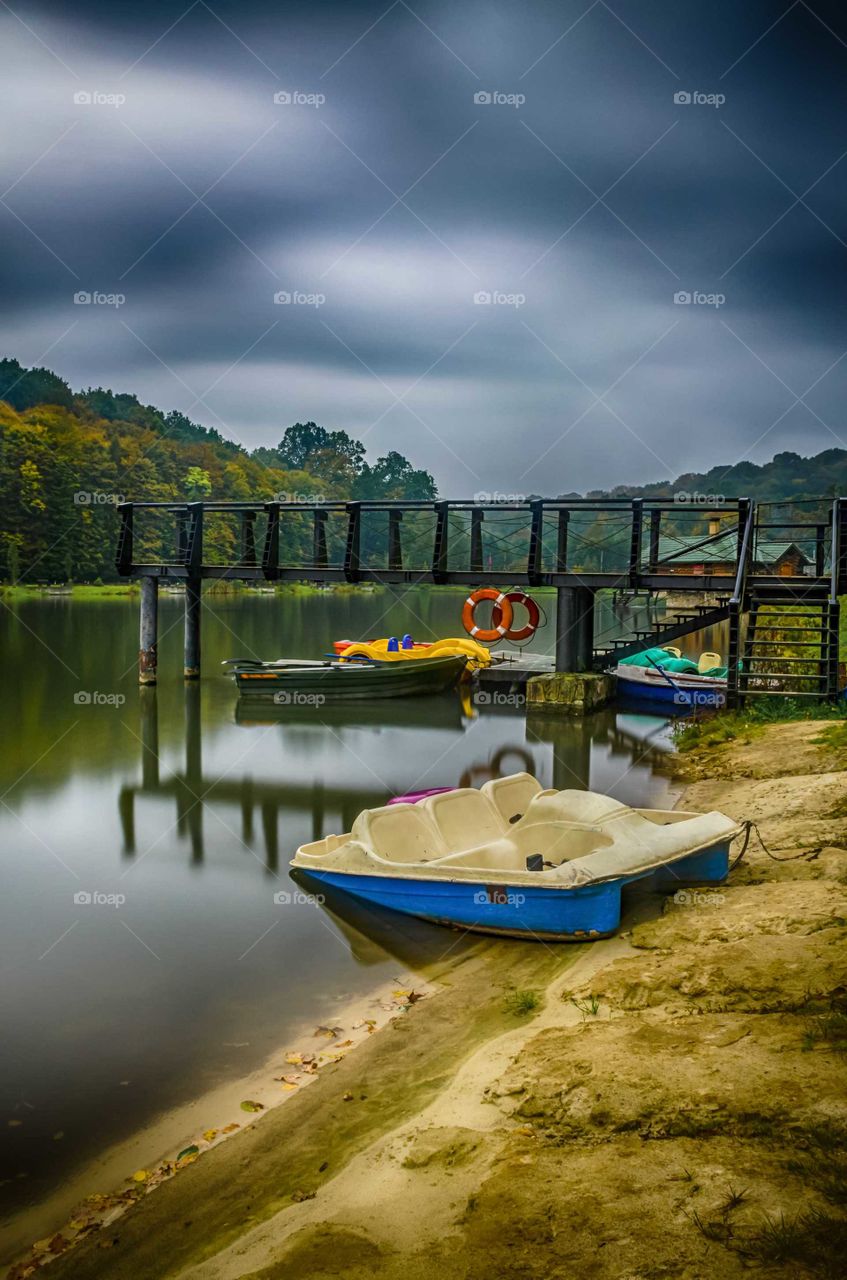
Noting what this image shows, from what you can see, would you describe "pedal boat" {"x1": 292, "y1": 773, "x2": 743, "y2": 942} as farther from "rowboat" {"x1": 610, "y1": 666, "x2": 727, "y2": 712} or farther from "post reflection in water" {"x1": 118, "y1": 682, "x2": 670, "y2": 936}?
"rowboat" {"x1": 610, "y1": 666, "x2": 727, "y2": 712}

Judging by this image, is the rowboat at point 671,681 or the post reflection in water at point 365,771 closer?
the post reflection in water at point 365,771

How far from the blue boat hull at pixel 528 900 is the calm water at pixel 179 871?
204mm

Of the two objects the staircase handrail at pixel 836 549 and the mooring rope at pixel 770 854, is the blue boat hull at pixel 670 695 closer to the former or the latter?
the staircase handrail at pixel 836 549

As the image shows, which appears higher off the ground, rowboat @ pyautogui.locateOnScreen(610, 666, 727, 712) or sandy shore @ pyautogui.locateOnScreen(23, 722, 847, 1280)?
rowboat @ pyautogui.locateOnScreen(610, 666, 727, 712)

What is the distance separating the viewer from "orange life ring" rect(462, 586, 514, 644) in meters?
25.6

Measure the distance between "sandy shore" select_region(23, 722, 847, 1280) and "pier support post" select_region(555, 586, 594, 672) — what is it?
50.8 feet

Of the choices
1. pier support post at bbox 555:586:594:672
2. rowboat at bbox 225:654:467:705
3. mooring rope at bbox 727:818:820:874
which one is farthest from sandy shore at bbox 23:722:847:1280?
rowboat at bbox 225:654:467:705

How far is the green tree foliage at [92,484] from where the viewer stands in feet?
247

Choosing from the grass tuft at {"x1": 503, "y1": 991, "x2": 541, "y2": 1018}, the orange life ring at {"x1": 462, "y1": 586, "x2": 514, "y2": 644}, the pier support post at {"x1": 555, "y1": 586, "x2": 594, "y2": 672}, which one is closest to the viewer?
the grass tuft at {"x1": 503, "y1": 991, "x2": 541, "y2": 1018}

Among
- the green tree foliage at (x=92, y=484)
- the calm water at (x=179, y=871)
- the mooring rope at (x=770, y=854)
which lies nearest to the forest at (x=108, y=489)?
the green tree foliage at (x=92, y=484)

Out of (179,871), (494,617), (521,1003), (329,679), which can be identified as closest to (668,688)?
(494,617)

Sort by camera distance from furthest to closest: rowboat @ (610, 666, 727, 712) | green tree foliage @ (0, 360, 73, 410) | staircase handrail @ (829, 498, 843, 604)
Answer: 1. green tree foliage @ (0, 360, 73, 410)
2. rowboat @ (610, 666, 727, 712)
3. staircase handrail @ (829, 498, 843, 604)

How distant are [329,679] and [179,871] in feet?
42.5

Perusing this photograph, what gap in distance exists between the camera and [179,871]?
11.4m
